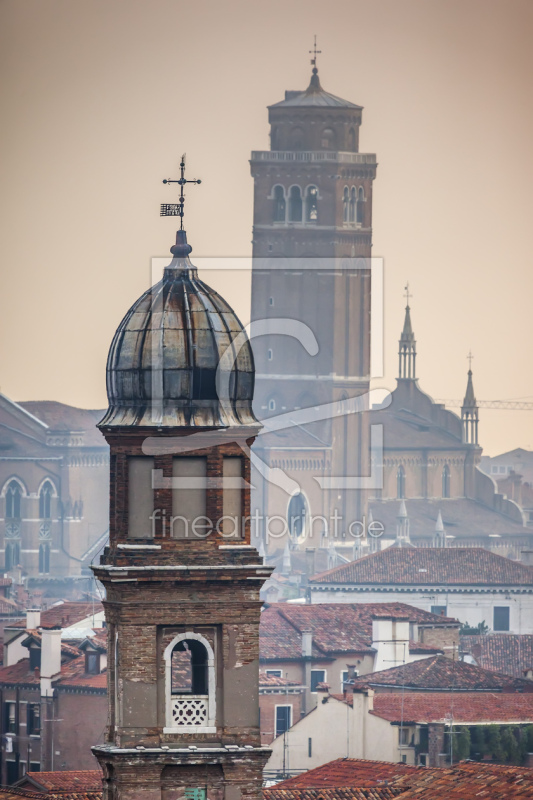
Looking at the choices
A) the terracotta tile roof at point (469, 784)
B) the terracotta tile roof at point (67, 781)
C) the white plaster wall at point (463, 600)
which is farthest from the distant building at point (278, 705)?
the white plaster wall at point (463, 600)

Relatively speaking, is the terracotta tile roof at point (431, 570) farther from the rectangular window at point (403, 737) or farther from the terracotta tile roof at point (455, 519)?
the rectangular window at point (403, 737)

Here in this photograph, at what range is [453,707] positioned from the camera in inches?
1955

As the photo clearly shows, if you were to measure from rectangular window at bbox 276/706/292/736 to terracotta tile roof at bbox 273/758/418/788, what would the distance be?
40.2 ft

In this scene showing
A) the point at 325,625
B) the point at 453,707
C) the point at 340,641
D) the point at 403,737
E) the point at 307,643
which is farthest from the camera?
the point at 325,625

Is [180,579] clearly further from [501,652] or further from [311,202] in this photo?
[311,202]

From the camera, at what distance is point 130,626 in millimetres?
23219

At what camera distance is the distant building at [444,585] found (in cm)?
8088

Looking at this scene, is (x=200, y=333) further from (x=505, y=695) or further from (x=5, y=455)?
(x=5, y=455)

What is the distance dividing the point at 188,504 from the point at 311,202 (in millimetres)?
93340

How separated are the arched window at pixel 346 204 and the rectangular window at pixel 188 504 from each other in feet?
303

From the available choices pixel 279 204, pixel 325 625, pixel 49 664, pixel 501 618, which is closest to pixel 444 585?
pixel 501 618

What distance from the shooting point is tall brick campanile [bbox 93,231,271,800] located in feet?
75.9

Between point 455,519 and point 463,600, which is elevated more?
point 455,519

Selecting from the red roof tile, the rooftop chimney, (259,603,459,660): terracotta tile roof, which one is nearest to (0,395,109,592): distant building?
(259,603,459,660): terracotta tile roof
